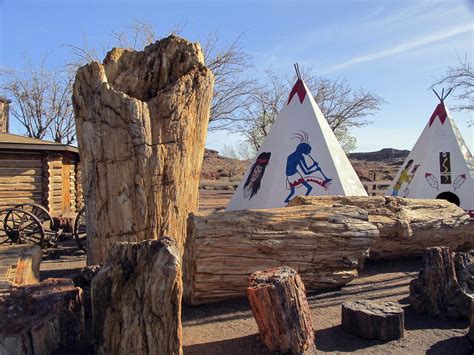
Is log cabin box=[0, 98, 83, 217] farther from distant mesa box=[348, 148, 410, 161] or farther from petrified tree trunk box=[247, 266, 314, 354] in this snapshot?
distant mesa box=[348, 148, 410, 161]

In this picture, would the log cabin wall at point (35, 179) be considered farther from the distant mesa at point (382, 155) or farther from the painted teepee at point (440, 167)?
the distant mesa at point (382, 155)

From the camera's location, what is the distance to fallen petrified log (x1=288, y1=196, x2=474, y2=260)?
582 centimetres

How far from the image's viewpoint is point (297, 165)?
314 inches

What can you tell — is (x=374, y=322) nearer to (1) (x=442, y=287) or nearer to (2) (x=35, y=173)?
(1) (x=442, y=287)

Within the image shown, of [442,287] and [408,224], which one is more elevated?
[408,224]

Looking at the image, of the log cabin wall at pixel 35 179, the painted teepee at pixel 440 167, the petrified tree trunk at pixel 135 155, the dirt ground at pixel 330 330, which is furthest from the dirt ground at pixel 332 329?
the log cabin wall at pixel 35 179

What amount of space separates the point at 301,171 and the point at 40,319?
5.68m

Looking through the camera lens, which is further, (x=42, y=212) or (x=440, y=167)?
(x=440, y=167)

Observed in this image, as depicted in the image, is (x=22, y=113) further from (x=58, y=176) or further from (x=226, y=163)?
(x=226, y=163)

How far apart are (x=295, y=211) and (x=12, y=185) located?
380 inches

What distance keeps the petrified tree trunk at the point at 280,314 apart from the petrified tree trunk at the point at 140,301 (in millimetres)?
738

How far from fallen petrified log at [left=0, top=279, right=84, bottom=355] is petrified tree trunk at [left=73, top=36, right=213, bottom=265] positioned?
1.01 metres

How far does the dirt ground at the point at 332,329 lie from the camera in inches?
136

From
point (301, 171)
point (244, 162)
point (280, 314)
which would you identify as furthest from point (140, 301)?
point (244, 162)
